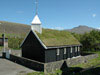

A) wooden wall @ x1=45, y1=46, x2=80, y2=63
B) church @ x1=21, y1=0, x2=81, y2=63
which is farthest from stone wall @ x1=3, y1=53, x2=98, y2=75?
wooden wall @ x1=45, y1=46, x2=80, y2=63

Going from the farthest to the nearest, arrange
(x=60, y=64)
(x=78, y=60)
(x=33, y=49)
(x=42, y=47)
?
1. (x=33, y=49)
2. (x=78, y=60)
3. (x=42, y=47)
4. (x=60, y=64)

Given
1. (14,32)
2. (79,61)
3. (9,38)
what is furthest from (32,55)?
(14,32)

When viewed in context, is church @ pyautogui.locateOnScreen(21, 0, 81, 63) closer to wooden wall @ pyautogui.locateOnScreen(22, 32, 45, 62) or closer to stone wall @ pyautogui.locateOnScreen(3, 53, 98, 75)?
wooden wall @ pyautogui.locateOnScreen(22, 32, 45, 62)

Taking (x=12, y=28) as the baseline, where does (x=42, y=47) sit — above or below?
below

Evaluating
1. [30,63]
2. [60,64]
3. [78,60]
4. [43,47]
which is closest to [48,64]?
[60,64]

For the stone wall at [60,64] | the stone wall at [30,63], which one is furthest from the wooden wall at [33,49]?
the stone wall at [60,64]

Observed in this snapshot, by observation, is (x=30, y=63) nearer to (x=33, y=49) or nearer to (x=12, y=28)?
(x=33, y=49)

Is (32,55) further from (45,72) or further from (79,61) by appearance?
(79,61)

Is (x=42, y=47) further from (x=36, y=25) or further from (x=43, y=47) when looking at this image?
(x=36, y=25)

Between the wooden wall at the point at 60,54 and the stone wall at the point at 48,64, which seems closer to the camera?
the stone wall at the point at 48,64

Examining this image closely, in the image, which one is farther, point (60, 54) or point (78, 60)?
point (60, 54)

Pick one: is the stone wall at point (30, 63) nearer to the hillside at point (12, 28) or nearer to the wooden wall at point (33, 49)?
the wooden wall at point (33, 49)

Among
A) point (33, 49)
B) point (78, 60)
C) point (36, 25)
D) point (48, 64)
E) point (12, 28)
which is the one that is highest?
point (12, 28)

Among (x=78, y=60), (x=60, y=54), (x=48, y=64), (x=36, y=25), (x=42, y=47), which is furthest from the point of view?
(x=36, y=25)
